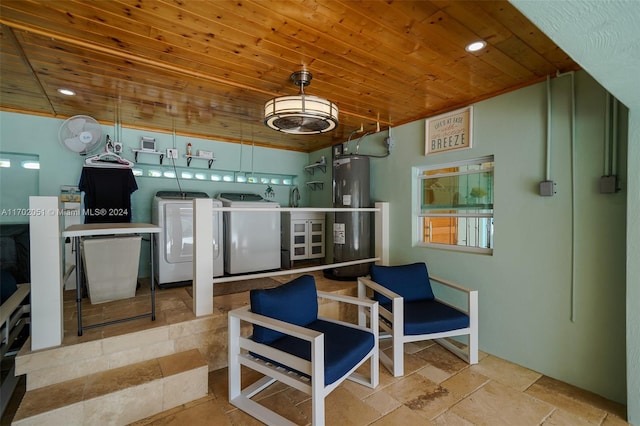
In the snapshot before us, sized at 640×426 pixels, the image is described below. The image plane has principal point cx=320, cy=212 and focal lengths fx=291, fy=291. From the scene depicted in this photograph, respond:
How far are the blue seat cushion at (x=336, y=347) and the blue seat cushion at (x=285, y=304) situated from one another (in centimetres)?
8

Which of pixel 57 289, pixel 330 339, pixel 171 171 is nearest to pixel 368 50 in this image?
pixel 330 339

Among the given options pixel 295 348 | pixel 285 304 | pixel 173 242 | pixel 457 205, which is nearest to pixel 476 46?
pixel 457 205

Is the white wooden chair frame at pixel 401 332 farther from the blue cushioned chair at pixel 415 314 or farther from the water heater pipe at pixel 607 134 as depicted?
the water heater pipe at pixel 607 134

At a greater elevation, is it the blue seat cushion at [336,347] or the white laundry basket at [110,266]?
the white laundry basket at [110,266]

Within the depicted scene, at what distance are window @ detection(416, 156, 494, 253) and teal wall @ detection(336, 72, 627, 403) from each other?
14 centimetres

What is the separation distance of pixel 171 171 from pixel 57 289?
2528 millimetres

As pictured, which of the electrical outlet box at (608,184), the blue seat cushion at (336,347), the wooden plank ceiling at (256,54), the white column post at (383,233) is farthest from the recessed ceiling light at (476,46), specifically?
the blue seat cushion at (336,347)

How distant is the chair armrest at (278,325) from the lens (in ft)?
5.50

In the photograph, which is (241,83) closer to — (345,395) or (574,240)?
(345,395)

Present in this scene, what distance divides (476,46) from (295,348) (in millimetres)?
2307

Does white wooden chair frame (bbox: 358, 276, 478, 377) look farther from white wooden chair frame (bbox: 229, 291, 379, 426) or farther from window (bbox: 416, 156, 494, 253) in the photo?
window (bbox: 416, 156, 494, 253)

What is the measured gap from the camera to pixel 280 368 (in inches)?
73.5

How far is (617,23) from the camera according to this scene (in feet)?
3.30

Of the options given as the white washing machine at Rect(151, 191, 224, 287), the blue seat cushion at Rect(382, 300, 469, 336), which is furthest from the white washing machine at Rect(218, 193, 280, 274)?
the blue seat cushion at Rect(382, 300, 469, 336)
